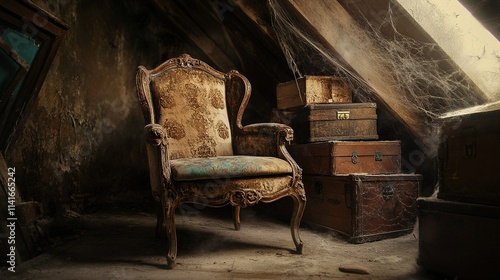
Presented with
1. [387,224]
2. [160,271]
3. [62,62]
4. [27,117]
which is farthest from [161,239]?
[62,62]

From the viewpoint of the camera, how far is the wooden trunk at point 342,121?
272cm

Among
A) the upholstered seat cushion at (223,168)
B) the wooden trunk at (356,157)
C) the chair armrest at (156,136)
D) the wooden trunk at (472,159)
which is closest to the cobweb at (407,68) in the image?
the wooden trunk at (356,157)

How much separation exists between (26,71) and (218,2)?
1723 mm

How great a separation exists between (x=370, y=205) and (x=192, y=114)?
4.32 ft

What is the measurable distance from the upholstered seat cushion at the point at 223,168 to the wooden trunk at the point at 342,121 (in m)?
0.76

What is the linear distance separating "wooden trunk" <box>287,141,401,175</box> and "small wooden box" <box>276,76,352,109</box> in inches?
14.6

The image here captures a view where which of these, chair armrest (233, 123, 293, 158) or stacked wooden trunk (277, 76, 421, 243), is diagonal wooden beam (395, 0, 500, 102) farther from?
chair armrest (233, 123, 293, 158)

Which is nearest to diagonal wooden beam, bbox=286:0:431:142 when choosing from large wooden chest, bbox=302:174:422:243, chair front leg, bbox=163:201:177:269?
large wooden chest, bbox=302:174:422:243

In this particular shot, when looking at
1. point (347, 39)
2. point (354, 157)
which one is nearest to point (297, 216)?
point (354, 157)

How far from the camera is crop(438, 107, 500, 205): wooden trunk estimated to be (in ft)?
5.14

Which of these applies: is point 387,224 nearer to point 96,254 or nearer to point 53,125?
point 96,254

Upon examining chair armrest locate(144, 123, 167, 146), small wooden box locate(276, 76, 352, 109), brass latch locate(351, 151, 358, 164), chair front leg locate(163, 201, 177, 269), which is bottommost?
chair front leg locate(163, 201, 177, 269)

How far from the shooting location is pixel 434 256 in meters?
1.78

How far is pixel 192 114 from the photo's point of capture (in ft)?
8.33
